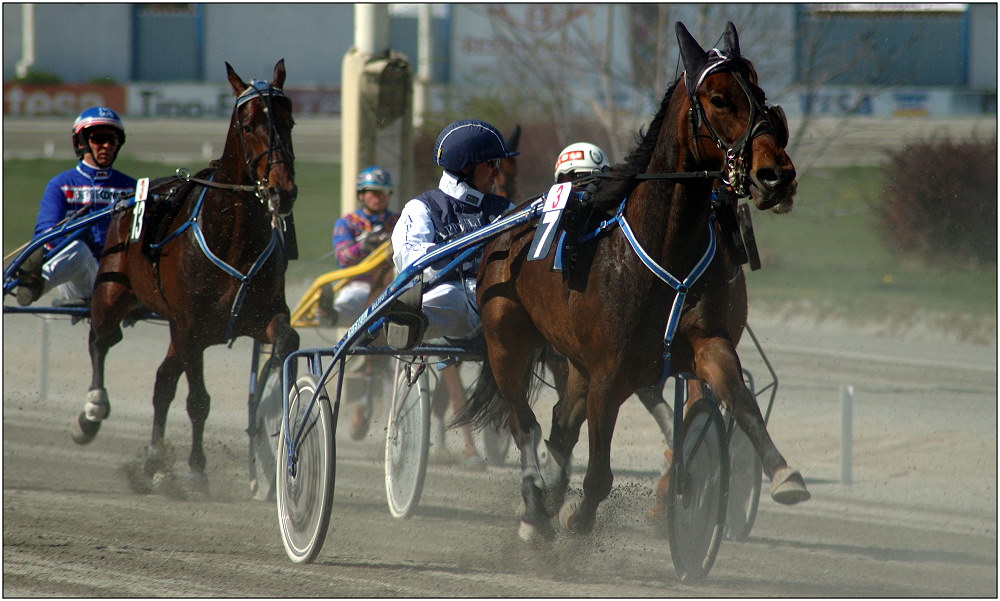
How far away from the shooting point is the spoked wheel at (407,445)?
261 inches

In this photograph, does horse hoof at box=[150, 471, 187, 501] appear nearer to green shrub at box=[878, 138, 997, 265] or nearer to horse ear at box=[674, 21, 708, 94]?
horse ear at box=[674, 21, 708, 94]

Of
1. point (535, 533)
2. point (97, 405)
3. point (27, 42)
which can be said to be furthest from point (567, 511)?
point (27, 42)

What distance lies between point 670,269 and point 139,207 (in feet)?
11.4

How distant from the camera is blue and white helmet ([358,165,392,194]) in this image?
8.84 m

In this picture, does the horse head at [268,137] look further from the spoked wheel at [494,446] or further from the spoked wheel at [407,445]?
the spoked wheel at [494,446]

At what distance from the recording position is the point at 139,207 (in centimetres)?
690

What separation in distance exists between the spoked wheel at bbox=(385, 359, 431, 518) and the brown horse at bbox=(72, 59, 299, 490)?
2.54 ft

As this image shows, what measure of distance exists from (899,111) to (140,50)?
1729 cm

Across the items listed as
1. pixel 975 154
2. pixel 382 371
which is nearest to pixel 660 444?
pixel 382 371

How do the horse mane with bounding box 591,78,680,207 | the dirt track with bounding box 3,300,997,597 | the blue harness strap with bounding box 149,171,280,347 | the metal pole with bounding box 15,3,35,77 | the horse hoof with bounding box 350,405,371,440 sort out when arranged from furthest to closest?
the metal pole with bounding box 15,3,35,77, the horse hoof with bounding box 350,405,371,440, the blue harness strap with bounding box 149,171,280,347, the dirt track with bounding box 3,300,997,597, the horse mane with bounding box 591,78,680,207

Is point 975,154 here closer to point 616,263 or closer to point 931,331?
point 931,331

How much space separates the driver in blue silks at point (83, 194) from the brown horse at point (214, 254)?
1.23ft

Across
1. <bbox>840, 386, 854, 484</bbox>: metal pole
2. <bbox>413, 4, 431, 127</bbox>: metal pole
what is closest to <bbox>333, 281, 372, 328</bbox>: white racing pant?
<bbox>840, 386, 854, 484</bbox>: metal pole

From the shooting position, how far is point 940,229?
13.7 metres
